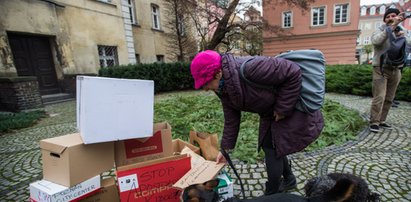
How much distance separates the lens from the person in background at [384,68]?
341cm

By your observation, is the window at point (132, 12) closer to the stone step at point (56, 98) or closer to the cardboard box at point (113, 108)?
the stone step at point (56, 98)

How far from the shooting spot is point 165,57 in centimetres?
1783

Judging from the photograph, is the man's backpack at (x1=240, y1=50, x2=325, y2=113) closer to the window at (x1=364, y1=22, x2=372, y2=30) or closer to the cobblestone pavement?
the cobblestone pavement

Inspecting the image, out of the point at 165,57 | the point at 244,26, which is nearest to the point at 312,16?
the point at 244,26

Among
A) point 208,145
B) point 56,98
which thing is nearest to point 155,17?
point 56,98

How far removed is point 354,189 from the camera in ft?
4.00

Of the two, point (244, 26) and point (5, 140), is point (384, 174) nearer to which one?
point (5, 140)

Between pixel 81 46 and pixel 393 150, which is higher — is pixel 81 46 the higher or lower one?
the higher one

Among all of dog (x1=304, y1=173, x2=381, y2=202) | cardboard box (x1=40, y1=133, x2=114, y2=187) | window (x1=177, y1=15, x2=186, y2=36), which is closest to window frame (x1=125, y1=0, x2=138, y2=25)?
window (x1=177, y1=15, x2=186, y2=36)

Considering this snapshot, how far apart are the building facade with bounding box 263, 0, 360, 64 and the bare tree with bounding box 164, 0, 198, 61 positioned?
668cm

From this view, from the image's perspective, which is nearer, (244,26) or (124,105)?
(124,105)

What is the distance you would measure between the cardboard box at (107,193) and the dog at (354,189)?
157 cm

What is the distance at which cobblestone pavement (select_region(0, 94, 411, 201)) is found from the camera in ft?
7.84

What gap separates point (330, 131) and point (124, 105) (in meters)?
3.54
